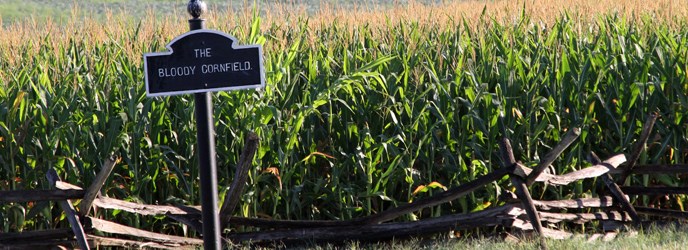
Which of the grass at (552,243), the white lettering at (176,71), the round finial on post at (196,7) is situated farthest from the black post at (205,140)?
the grass at (552,243)

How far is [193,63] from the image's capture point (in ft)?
15.6

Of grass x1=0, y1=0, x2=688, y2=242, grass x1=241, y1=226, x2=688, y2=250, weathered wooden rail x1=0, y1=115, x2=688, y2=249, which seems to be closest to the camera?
weathered wooden rail x1=0, y1=115, x2=688, y2=249

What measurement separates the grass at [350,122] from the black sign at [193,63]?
1596 mm

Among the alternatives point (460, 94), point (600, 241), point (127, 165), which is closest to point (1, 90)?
point (127, 165)

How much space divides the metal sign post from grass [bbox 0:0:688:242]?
1.57m

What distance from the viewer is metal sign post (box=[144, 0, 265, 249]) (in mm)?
4746

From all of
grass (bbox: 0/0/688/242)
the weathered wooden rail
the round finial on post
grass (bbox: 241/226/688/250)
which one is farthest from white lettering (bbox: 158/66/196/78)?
grass (bbox: 241/226/688/250)

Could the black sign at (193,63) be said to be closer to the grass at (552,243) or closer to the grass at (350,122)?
the grass at (350,122)

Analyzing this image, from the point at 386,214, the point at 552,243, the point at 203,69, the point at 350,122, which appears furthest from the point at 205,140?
the point at 552,243

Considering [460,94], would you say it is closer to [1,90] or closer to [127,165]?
[127,165]

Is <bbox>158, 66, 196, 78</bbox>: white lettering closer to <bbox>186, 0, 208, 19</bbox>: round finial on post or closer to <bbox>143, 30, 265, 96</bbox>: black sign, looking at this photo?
<bbox>143, 30, 265, 96</bbox>: black sign

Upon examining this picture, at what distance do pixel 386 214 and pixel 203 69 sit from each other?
1.90 metres

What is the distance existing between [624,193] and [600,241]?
2.37 feet

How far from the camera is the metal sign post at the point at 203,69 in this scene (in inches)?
187
